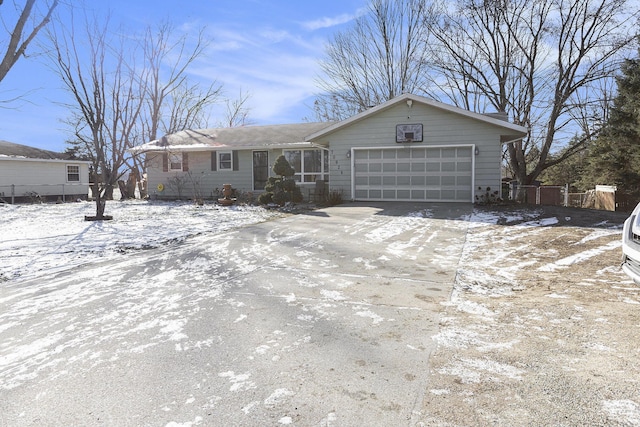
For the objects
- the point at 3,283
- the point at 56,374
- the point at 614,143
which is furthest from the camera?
the point at 614,143

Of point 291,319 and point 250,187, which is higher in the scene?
point 250,187

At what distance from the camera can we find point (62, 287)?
4.55 meters

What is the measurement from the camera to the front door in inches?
669

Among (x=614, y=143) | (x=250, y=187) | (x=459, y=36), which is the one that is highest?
(x=459, y=36)

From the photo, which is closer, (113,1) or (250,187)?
(113,1)

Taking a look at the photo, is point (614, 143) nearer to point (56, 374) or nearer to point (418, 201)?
point (418, 201)

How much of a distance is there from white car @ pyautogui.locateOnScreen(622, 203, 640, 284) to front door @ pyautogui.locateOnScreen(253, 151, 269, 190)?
14330 mm

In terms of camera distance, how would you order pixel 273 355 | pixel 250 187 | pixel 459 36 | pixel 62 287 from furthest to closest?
pixel 459 36 < pixel 250 187 < pixel 62 287 < pixel 273 355

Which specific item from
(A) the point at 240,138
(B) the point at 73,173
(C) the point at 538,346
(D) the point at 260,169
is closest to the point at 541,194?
(D) the point at 260,169

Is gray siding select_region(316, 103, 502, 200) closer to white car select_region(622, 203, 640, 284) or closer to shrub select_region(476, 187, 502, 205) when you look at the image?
shrub select_region(476, 187, 502, 205)

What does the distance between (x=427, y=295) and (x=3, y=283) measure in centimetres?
514

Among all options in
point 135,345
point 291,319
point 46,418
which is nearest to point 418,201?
point 291,319

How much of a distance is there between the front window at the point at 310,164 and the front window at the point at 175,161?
5.73 metres

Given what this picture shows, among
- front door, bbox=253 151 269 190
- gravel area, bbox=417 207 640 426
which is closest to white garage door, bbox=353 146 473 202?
front door, bbox=253 151 269 190
